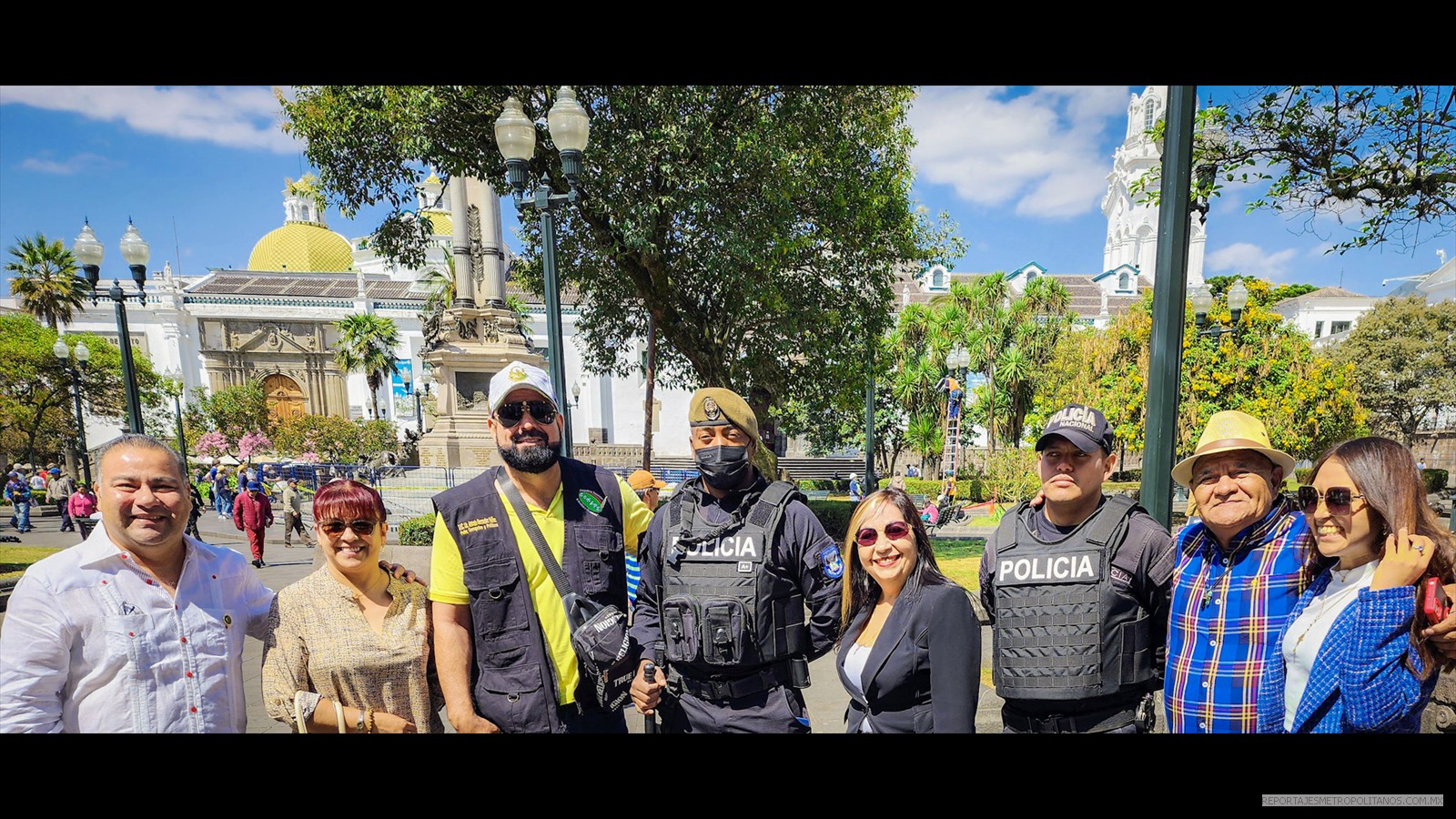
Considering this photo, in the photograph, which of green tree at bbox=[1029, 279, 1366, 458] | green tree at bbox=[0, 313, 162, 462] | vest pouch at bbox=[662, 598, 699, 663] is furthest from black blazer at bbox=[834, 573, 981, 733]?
green tree at bbox=[0, 313, 162, 462]

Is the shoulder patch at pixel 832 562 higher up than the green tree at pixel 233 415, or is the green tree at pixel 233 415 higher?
the shoulder patch at pixel 832 562

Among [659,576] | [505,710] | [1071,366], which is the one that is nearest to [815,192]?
[659,576]

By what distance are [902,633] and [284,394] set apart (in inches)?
2433

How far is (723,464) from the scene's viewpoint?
286 centimetres

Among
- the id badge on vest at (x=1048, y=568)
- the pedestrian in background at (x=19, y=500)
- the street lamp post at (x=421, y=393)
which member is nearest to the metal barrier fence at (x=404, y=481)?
the pedestrian in background at (x=19, y=500)

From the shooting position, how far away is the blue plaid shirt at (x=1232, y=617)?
7.11 feet

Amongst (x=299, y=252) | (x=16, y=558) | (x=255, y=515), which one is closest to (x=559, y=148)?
(x=255, y=515)

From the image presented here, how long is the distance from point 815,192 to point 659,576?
324 inches

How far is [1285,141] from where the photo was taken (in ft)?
19.1

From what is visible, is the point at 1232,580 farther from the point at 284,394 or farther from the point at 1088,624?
the point at 284,394

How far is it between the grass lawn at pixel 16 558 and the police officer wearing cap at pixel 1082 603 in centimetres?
1472

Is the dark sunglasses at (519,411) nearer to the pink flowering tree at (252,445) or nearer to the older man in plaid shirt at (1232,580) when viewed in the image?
the older man in plaid shirt at (1232,580)
